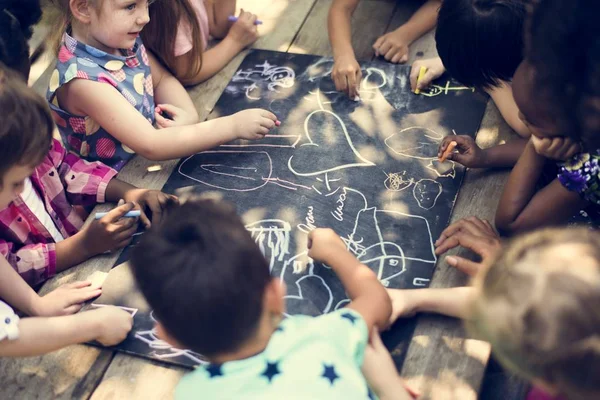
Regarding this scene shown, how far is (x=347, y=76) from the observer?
1.96 m

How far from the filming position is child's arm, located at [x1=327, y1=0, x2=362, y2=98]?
1.96 meters

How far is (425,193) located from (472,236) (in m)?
0.18

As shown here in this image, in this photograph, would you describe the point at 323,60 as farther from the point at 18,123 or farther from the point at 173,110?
the point at 18,123

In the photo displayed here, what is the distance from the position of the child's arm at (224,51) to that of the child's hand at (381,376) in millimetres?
1081

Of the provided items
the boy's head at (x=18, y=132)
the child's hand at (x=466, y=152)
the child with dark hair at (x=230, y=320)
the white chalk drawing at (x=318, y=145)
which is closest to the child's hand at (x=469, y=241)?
the child's hand at (x=466, y=152)

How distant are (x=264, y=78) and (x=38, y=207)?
0.72m

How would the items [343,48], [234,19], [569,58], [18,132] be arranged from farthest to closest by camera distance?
[234,19] < [343,48] < [18,132] < [569,58]

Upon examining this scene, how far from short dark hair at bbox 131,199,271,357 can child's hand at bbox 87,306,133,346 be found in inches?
14.1

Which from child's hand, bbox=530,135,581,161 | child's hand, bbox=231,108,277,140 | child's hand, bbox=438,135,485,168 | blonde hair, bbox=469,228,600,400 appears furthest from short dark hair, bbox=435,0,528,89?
blonde hair, bbox=469,228,600,400

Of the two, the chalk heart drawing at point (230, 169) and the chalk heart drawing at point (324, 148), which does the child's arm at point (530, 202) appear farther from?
the chalk heart drawing at point (230, 169)

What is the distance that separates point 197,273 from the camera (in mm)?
1094

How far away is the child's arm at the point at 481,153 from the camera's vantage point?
174 cm

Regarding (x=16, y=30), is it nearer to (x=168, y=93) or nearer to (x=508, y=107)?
(x=168, y=93)

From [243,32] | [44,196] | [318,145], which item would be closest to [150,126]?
[44,196]
